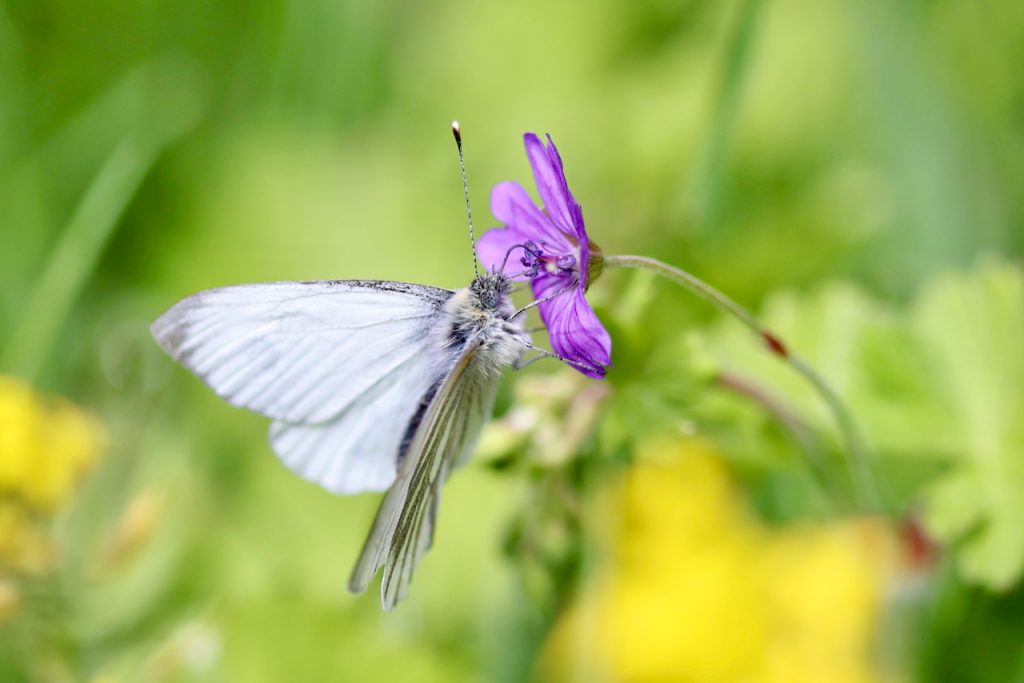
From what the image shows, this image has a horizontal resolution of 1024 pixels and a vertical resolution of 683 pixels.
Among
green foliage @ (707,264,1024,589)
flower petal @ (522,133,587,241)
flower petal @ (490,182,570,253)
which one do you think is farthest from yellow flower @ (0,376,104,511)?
green foliage @ (707,264,1024,589)

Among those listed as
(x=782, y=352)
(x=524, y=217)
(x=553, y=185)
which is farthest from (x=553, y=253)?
(x=782, y=352)

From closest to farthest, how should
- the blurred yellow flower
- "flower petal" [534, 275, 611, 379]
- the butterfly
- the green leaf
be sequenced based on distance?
"flower petal" [534, 275, 611, 379] → the butterfly → the green leaf → the blurred yellow flower

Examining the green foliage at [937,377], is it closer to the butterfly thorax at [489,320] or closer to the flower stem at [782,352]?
the flower stem at [782,352]

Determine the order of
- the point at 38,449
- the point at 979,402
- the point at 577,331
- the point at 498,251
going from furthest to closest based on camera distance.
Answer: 1. the point at 38,449
2. the point at 979,402
3. the point at 498,251
4. the point at 577,331

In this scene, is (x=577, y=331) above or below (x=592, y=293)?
below

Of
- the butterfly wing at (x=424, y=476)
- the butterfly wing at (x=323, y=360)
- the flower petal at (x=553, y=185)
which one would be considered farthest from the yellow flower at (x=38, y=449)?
the flower petal at (x=553, y=185)

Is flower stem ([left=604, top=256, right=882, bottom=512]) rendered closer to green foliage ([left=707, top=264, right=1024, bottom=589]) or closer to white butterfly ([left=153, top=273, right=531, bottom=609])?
green foliage ([left=707, top=264, right=1024, bottom=589])

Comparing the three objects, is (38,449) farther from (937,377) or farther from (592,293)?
(937,377)
